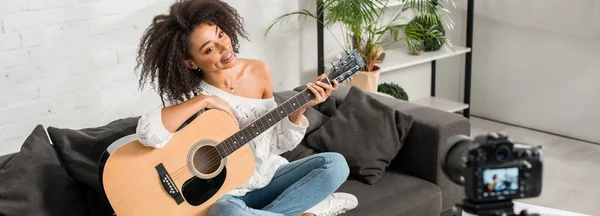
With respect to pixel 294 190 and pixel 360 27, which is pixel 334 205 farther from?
pixel 360 27

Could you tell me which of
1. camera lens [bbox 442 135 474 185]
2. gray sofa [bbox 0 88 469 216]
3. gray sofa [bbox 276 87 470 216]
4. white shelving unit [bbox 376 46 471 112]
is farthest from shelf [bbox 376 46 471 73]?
camera lens [bbox 442 135 474 185]

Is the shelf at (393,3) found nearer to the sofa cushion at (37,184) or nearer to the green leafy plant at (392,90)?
the green leafy plant at (392,90)

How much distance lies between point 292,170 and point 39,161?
818 millimetres

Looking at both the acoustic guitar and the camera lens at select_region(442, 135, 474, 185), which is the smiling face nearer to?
the acoustic guitar

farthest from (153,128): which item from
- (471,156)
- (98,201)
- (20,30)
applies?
(471,156)

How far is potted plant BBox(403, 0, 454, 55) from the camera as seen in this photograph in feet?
13.2

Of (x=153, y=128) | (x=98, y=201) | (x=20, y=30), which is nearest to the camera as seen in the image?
(x=153, y=128)

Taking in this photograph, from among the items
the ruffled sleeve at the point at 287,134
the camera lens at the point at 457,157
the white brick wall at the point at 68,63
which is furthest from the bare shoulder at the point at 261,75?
the camera lens at the point at 457,157

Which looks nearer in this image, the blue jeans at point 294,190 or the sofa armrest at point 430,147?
the blue jeans at point 294,190

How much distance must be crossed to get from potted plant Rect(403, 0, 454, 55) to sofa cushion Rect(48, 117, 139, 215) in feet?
5.81

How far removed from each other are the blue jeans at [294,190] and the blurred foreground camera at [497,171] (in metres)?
1.20

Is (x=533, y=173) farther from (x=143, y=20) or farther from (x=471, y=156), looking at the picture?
(x=143, y=20)

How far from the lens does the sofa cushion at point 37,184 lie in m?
2.46

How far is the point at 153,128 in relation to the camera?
96.2 inches
